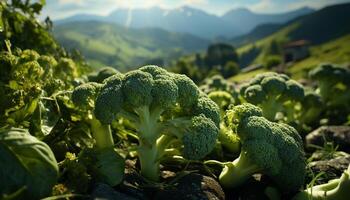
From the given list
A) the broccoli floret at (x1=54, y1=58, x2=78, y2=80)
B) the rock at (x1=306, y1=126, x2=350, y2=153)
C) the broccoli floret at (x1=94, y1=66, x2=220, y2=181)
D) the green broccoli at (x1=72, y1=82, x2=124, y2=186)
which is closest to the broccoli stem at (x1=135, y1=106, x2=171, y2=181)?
the broccoli floret at (x1=94, y1=66, x2=220, y2=181)

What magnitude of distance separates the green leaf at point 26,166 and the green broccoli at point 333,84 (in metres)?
7.58

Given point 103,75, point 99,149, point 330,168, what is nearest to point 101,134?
point 99,149

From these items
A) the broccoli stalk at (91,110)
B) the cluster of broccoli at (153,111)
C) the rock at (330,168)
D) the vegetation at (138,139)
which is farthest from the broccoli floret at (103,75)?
the rock at (330,168)

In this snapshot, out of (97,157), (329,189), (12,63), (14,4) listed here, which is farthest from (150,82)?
(14,4)

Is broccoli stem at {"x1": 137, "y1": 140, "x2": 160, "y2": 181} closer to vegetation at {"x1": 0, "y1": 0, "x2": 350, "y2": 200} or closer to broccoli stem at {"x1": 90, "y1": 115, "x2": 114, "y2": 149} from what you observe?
vegetation at {"x1": 0, "y1": 0, "x2": 350, "y2": 200}

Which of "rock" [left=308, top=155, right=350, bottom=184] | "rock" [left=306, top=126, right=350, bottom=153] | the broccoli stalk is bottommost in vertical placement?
"rock" [left=306, top=126, right=350, bottom=153]

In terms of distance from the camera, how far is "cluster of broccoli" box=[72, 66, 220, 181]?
3.96m

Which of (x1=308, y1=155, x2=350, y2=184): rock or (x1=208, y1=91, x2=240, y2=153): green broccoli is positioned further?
(x1=308, y1=155, x2=350, y2=184): rock

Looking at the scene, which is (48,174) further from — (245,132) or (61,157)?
(245,132)

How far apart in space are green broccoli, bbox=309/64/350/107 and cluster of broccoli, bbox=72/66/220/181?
217 inches

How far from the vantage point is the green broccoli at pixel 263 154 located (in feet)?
13.5

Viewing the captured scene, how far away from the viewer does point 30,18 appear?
6.99 meters

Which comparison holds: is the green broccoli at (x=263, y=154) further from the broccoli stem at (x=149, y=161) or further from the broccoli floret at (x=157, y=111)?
the broccoli stem at (x=149, y=161)

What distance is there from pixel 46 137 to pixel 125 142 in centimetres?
130
